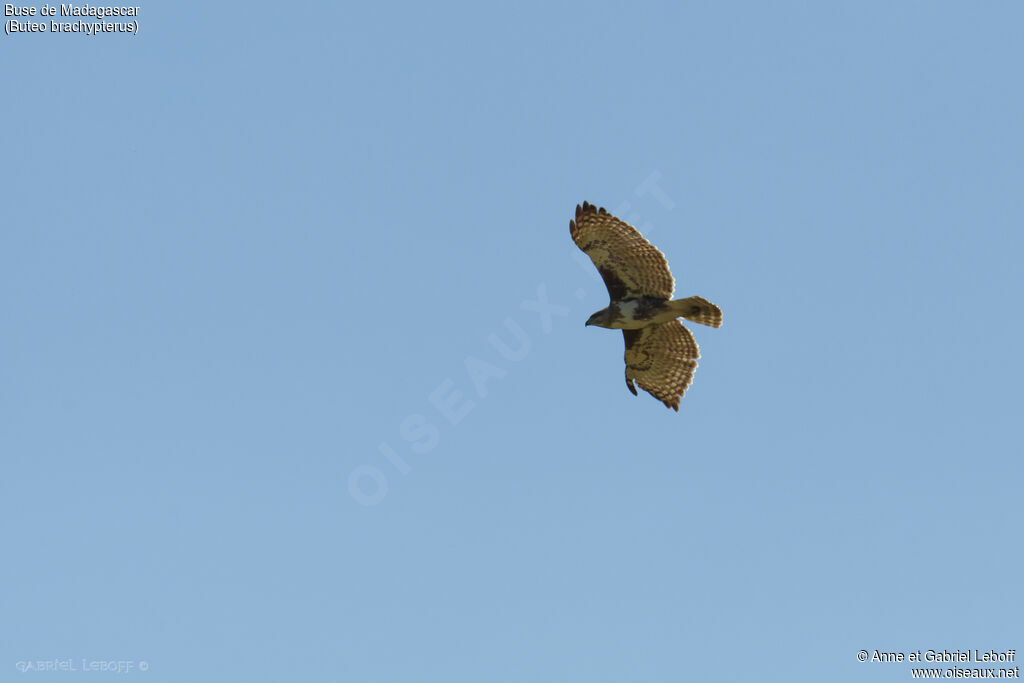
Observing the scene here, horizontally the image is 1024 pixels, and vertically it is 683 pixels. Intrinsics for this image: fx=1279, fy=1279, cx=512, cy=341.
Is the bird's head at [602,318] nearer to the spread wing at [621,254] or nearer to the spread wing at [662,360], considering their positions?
the spread wing at [621,254]

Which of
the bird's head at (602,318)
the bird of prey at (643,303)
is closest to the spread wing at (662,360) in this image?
the bird of prey at (643,303)

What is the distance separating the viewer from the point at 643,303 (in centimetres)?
1895

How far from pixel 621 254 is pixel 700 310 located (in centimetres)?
141

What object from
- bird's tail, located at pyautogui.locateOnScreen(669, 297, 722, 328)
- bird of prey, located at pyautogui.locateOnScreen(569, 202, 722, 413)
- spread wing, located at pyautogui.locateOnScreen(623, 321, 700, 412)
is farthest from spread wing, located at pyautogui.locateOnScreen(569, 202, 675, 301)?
spread wing, located at pyautogui.locateOnScreen(623, 321, 700, 412)

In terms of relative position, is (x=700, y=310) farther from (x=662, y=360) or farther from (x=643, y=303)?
(x=662, y=360)

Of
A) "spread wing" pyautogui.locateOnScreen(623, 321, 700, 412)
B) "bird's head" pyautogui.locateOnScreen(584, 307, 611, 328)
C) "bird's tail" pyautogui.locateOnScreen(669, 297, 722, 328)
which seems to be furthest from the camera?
"spread wing" pyautogui.locateOnScreen(623, 321, 700, 412)

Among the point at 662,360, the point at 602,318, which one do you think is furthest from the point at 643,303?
the point at 662,360

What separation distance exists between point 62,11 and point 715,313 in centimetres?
1249

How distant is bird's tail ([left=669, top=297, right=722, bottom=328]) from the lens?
1839 cm

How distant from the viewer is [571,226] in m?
18.7

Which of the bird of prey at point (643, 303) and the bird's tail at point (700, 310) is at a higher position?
the bird of prey at point (643, 303)

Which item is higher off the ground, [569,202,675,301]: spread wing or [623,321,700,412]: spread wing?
[569,202,675,301]: spread wing

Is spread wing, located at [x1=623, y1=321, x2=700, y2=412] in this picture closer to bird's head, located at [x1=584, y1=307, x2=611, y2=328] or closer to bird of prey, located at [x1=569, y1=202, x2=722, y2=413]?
bird of prey, located at [x1=569, y1=202, x2=722, y2=413]

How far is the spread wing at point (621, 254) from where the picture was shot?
60.6ft
